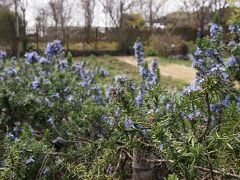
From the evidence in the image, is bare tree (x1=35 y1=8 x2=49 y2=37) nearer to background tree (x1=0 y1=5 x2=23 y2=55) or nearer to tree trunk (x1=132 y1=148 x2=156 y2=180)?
background tree (x1=0 y1=5 x2=23 y2=55)

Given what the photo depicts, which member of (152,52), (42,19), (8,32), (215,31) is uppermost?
(42,19)

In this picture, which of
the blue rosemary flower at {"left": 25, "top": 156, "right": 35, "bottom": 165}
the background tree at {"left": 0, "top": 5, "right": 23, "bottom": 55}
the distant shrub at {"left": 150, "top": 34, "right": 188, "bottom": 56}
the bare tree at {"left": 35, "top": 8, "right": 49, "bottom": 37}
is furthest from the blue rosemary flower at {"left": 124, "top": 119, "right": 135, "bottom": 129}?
the bare tree at {"left": 35, "top": 8, "right": 49, "bottom": 37}

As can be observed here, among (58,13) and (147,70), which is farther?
(58,13)

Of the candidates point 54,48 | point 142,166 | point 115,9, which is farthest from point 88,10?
point 142,166

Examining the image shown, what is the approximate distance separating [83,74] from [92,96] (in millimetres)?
1413

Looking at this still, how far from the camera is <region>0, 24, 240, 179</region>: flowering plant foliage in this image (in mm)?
1688

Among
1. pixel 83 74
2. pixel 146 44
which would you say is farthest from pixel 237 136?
pixel 146 44

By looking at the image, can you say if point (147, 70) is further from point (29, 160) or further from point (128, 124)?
point (128, 124)

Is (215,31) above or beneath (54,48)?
above

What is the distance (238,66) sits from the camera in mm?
2998

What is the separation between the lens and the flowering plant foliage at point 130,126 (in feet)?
5.54

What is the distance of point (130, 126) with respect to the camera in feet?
6.13

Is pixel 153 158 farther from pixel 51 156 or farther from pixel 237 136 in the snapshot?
pixel 51 156

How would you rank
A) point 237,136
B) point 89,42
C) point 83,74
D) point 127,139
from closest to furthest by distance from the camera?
point 237,136, point 127,139, point 83,74, point 89,42
